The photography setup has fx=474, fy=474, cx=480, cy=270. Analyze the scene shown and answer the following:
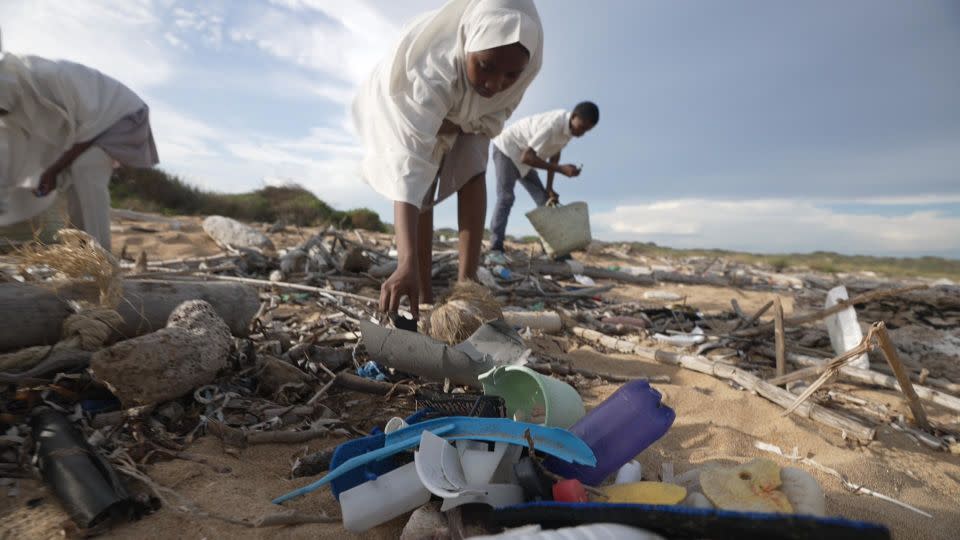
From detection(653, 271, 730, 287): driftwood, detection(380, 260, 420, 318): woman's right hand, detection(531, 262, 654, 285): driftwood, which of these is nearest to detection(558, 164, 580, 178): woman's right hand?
detection(531, 262, 654, 285): driftwood

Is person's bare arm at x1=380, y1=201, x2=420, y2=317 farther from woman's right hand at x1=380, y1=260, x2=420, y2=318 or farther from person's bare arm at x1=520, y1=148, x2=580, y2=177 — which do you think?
person's bare arm at x1=520, y1=148, x2=580, y2=177

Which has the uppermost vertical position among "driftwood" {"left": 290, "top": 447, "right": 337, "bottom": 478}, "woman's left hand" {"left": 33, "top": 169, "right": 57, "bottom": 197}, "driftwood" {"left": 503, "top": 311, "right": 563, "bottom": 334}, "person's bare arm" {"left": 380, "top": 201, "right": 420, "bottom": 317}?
"woman's left hand" {"left": 33, "top": 169, "right": 57, "bottom": 197}

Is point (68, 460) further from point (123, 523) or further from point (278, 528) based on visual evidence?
point (278, 528)

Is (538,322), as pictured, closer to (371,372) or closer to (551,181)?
(371,372)

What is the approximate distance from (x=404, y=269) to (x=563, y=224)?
335 centimetres

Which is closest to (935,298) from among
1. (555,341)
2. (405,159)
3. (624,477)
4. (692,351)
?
(692,351)

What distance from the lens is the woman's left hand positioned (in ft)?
12.8

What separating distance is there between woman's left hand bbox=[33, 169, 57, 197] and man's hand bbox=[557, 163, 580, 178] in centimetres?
496

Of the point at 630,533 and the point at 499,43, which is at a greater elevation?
the point at 499,43

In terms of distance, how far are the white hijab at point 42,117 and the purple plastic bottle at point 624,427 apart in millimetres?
4749

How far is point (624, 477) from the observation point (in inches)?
52.4

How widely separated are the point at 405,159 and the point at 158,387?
146 cm

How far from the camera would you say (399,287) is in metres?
2.14

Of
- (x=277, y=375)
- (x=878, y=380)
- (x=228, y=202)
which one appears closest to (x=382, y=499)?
(x=277, y=375)
